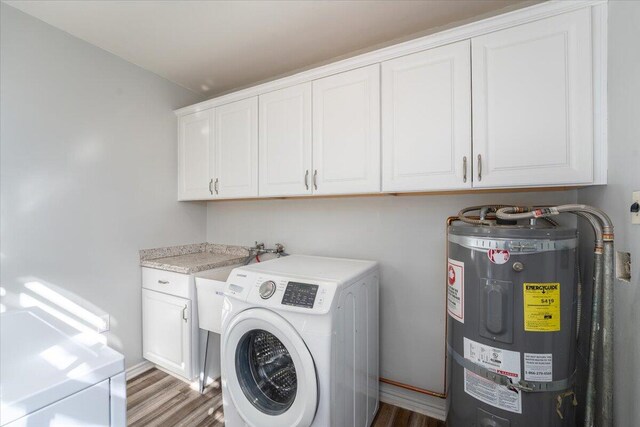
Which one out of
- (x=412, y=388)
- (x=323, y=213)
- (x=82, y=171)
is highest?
(x=82, y=171)

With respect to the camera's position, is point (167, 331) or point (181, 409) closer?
point (181, 409)

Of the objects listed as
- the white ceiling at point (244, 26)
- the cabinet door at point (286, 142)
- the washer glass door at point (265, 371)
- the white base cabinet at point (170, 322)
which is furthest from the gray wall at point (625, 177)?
the white base cabinet at point (170, 322)

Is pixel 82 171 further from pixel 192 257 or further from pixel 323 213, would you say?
pixel 323 213

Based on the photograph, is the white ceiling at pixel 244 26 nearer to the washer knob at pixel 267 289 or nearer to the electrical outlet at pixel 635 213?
the electrical outlet at pixel 635 213

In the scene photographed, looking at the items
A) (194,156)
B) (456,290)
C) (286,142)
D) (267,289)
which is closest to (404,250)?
(456,290)

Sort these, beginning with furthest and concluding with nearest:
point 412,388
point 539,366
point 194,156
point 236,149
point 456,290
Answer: point 194,156
point 236,149
point 412,388
point 456,290
point 539,366

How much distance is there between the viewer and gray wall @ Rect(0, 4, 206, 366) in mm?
1663

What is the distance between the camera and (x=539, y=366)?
1.05m

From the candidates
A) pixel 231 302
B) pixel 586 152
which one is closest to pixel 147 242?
pixel 231 302

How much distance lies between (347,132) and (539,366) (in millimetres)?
1432

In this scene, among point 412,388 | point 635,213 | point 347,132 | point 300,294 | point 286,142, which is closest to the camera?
point 635,213

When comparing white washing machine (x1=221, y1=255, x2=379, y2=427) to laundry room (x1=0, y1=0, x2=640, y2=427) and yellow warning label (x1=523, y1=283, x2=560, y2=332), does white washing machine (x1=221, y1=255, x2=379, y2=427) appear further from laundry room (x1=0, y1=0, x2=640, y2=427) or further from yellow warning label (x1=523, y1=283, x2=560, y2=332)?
yellow warning label (x1=523, y1=283, x2=560, y2=332)

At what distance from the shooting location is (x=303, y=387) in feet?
4.21

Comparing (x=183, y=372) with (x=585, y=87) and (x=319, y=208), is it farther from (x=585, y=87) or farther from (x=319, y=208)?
(x=585, y=87)
